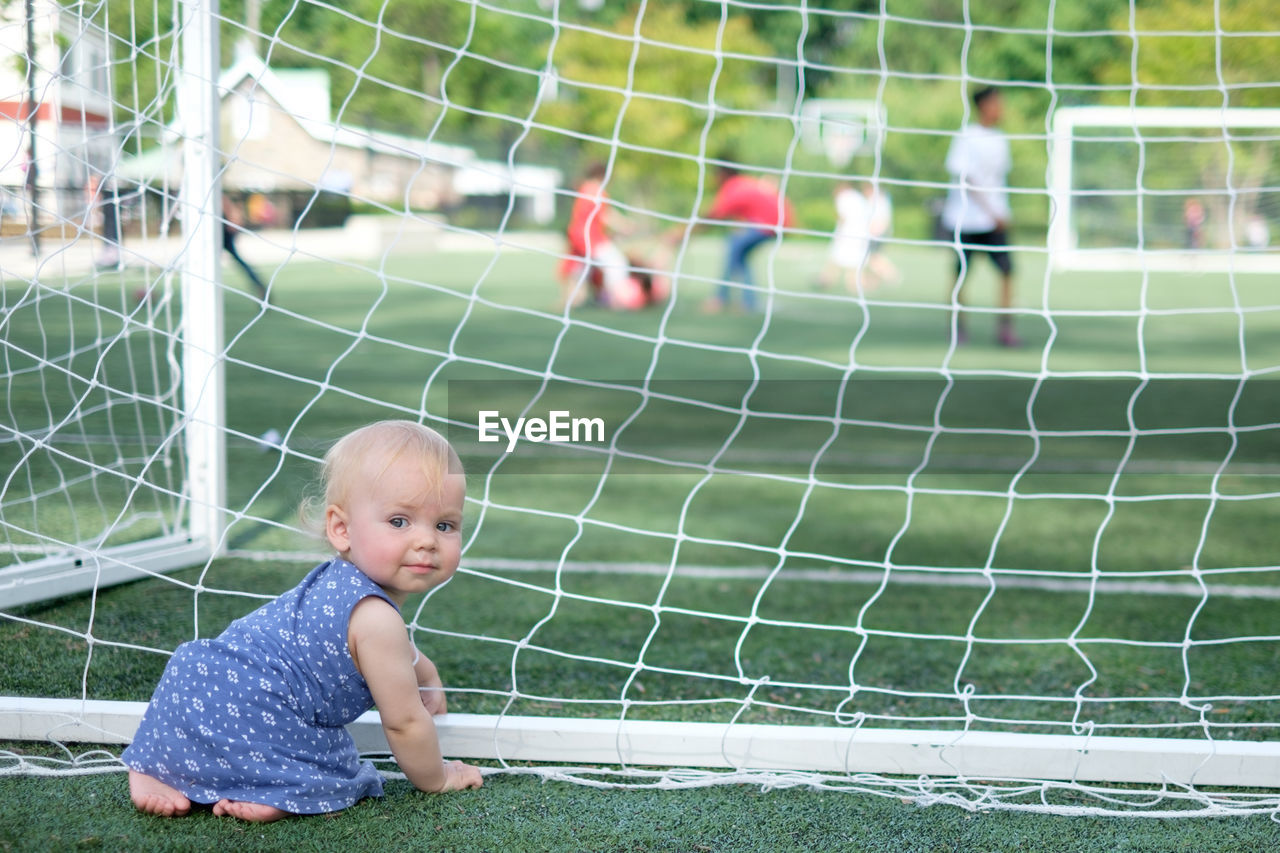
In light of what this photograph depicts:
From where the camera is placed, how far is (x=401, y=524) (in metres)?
1.99

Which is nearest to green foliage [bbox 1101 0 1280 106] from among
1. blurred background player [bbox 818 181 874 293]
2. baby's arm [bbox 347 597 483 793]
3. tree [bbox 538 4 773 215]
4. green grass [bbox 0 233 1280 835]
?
blurred background player [bbox 818 181 874 293]

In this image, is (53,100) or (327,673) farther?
(53,100)

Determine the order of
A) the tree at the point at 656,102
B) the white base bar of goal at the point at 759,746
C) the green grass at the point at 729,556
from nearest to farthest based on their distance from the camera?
the green grass at the point at 729,556 < the white base bar of goal at the point at 759,746 < the tree at the point at 656,102

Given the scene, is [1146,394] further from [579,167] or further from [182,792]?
[579,167]

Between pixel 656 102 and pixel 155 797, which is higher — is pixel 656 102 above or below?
above

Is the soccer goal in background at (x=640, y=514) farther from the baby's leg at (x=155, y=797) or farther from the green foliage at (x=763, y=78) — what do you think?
the green foliage at (x=763, y=78)

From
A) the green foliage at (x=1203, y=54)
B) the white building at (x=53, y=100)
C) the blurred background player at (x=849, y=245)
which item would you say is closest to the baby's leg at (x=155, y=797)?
the white building at (x=53, y=100)

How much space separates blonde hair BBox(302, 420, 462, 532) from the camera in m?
1.97

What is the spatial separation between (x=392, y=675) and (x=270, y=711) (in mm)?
191

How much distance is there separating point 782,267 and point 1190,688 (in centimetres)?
1756

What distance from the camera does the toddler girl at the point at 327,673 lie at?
6.33 ft

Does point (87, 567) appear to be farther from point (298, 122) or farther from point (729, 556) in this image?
point (729, 556)

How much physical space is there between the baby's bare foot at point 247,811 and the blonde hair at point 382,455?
0.45 meters

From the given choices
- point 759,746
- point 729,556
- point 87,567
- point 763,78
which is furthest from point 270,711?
point 763,78
